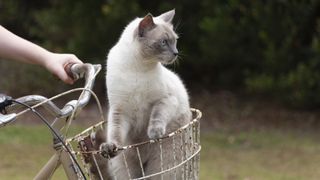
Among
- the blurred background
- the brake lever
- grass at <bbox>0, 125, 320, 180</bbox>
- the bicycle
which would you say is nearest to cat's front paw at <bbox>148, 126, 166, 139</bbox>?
the bicycle

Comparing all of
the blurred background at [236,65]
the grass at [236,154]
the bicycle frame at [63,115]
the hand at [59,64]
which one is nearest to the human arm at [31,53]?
the hand at [59,64]

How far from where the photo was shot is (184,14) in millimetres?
7398

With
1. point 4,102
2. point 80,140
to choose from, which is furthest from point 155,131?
point 4,102

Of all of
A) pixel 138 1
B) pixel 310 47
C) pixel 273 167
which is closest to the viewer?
pixel 273 167

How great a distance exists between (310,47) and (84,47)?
242cm

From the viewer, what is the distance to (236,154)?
20.4 ft

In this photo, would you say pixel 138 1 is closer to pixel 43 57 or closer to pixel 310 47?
pixel 310 47

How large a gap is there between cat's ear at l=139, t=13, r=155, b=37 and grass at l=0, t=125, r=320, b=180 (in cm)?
265

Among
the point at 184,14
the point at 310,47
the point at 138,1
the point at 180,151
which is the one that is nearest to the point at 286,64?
the point at 310,47

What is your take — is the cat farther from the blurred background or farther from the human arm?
the blurred background

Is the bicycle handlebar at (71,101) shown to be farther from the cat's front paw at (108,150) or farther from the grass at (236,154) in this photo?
the grass at (236,154)

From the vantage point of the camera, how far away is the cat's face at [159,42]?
294 cm

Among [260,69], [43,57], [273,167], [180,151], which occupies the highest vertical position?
[43,57]

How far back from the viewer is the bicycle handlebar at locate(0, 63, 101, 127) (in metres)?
1.96
